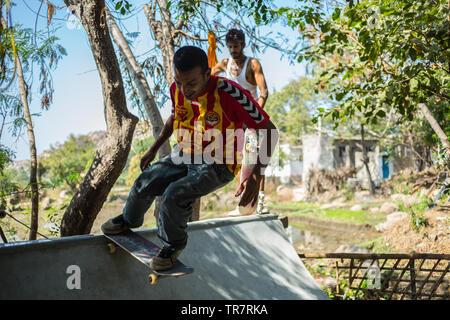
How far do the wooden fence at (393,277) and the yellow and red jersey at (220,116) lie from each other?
2803mm

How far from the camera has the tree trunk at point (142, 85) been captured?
5.01 meters

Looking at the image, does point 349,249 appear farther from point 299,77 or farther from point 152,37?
point 299,77

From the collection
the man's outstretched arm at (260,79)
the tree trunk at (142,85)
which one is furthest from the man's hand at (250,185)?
the tree trunk at (142,85)

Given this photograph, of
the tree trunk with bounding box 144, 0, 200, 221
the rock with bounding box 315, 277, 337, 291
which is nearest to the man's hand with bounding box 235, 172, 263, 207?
the tree trunk with bounding box 144, 0, 200, 221

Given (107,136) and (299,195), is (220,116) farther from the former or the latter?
(299,195)

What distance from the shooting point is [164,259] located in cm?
222

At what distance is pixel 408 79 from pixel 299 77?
86.2 ft

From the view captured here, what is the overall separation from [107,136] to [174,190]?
2.30 meters

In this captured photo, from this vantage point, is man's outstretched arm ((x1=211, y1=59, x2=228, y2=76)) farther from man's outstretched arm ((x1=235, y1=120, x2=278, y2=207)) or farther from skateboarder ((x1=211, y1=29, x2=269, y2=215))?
man's outstretched arm ((x1=235, y1=120, x2=278, y2=207))

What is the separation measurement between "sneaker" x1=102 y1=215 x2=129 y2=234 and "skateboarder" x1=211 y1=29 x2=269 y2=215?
191 centimetres

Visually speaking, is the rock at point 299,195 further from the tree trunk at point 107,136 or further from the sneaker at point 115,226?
the sneaker at point 115,226

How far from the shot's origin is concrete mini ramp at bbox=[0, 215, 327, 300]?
2068 millimetres

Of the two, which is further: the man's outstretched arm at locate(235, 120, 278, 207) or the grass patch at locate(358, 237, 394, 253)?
the grass patch at locate(358, 237, 394, 253)
